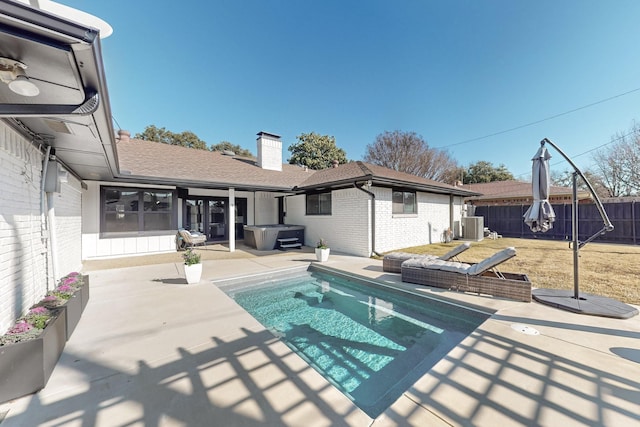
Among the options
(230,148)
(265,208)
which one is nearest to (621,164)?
(265,208)

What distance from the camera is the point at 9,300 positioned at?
2.62 metres

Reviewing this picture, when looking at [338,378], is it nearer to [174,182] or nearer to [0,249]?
[0,249]

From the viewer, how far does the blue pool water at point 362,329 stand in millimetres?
2646

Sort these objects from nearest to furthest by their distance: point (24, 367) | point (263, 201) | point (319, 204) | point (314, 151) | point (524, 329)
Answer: point (24, 367), point (524, 329), point (319, 204), point (263, 201), point (314, 151)

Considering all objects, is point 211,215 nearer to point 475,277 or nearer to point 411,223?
point 411,223

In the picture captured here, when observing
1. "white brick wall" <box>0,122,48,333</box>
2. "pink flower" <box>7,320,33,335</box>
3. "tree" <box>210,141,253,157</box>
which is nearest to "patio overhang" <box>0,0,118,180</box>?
"white brick wall" <box>0,122,48,333</box>

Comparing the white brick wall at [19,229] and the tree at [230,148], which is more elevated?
the tree at [230,148]

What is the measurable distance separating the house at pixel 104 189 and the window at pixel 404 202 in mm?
44

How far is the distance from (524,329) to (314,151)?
80.2 ft

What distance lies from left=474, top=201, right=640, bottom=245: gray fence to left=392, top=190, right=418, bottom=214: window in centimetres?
803

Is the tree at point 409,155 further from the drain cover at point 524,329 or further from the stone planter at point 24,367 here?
the stone planter at point 24,367

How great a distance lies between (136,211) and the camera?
8.97 metres

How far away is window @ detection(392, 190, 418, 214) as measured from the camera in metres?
9.87

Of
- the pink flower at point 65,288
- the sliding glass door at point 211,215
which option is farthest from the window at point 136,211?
the pink flower at point 65,288
